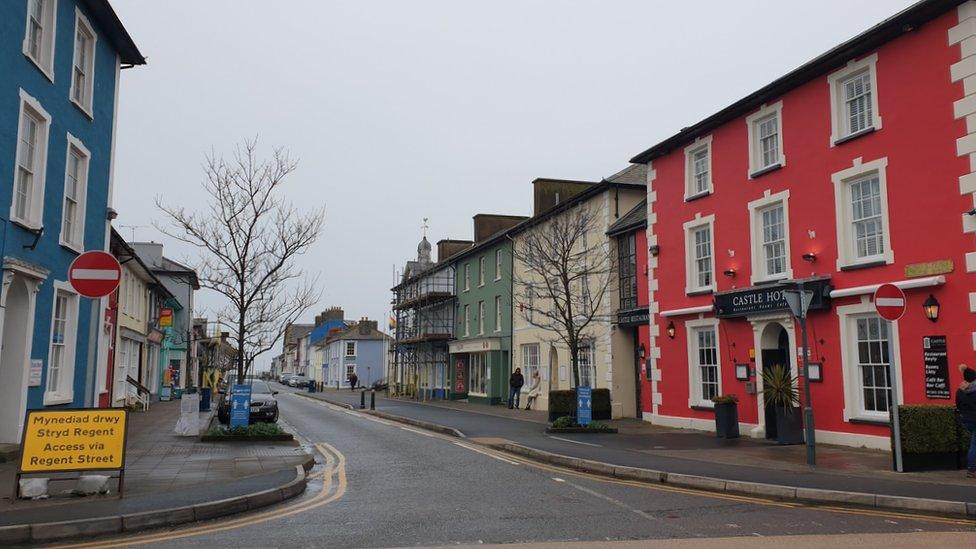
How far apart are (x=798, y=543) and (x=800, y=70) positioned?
39.9 feet

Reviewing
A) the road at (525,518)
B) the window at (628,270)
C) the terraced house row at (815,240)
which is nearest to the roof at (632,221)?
the terraced house row at (815,240)

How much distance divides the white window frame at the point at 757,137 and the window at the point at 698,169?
1554mm

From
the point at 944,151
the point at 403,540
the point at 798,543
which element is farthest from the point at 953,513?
the point at 944,151

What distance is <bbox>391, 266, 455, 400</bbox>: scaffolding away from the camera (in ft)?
138

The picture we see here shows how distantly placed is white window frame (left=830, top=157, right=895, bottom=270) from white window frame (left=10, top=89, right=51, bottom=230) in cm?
1574

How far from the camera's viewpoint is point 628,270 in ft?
80.7

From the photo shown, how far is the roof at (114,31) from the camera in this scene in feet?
49.8

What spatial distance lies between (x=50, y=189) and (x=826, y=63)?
16.1 meters

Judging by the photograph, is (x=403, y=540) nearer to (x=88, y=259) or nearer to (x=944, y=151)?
(x=88, y=259)

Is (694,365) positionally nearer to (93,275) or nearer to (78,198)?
(93,275)

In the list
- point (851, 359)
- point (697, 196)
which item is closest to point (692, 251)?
point (697, 196)

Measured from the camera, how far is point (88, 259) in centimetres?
931

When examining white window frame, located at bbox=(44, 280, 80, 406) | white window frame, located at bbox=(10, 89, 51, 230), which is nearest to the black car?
white window frame, located at bbox=(44, 280, 80, 406)

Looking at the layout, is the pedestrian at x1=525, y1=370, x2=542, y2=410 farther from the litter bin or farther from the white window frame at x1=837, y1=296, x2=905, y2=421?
the white window frame at x1=837, y1=296, x2=905, y2=421
